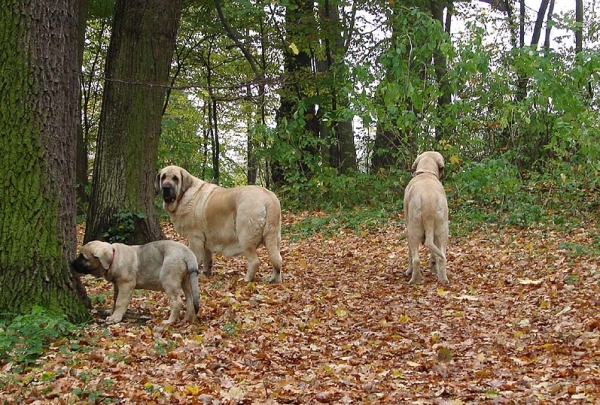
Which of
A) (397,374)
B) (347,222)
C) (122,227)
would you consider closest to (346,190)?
(347,222)

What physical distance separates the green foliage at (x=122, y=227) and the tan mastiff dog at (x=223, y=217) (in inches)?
22.7

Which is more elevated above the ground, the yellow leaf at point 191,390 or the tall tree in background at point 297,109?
the tall tree in background at point 297,109

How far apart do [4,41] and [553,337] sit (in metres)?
6.03

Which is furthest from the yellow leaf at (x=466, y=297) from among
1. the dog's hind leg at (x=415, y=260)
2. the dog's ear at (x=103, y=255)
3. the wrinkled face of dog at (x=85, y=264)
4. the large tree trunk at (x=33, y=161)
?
the large tree trunk at (x=33, y=161)

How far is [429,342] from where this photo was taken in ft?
21.7

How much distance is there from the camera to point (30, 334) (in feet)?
19.9

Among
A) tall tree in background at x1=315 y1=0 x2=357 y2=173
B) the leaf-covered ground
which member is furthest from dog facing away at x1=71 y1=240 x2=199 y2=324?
tall tree in background at x1=315 y1=0 x2=357 y2=173

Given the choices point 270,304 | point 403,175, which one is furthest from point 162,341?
point 403,175

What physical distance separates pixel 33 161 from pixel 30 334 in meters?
1.66

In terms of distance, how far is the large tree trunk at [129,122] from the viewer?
398 inches

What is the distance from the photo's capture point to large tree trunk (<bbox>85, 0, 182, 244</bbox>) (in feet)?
33.1

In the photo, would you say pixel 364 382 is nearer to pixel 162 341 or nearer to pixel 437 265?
pixel 162 341

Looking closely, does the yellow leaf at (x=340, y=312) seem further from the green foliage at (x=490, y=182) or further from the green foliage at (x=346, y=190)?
the green foliage at (x=346, y=190)

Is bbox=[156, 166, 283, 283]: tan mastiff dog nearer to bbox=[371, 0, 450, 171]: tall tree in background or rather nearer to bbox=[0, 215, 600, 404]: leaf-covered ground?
bbox=[0, 215, 600, 404]: leaf-covered ground
